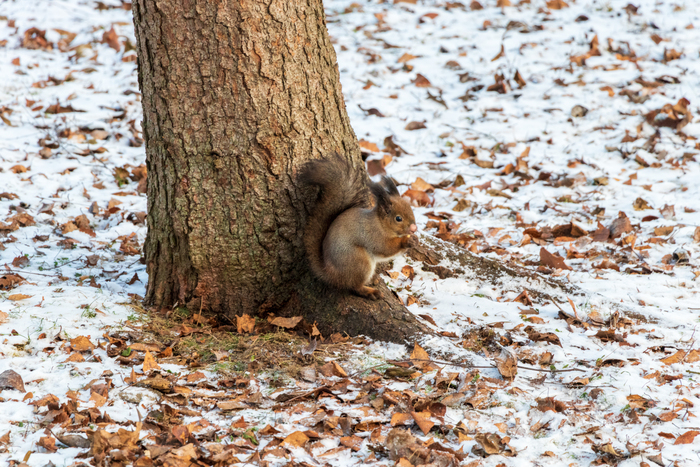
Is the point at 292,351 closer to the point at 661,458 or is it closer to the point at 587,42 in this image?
the point at 661,458

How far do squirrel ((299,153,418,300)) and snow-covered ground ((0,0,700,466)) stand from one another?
45cm

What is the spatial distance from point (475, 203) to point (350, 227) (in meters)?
2.13

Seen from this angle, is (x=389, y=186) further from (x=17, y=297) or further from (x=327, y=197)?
(x=17, y=297)

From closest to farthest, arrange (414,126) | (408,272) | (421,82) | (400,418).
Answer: (400,418), (408,272), (414,126), (421,82)

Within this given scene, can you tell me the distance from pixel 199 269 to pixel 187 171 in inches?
21.8

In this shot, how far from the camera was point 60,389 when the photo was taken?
251cm

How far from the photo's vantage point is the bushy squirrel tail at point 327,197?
315cm

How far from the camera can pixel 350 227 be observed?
3236 millimetres

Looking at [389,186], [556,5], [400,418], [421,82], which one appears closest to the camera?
[400,418]

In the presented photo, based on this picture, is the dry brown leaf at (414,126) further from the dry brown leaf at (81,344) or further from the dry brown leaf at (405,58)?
the dry brown leaf at (81,344)

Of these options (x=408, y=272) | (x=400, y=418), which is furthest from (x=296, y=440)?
(x=408, y=272)

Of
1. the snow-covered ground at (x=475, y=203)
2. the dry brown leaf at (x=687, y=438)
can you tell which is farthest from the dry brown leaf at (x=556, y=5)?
the dry brown leaf at (x=687, y=438)

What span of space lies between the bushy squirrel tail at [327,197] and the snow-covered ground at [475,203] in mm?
639

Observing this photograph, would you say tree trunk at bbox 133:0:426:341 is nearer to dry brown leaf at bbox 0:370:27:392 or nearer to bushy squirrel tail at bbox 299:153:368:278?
bushy squirrel tail at bbox 299:153:368:278
